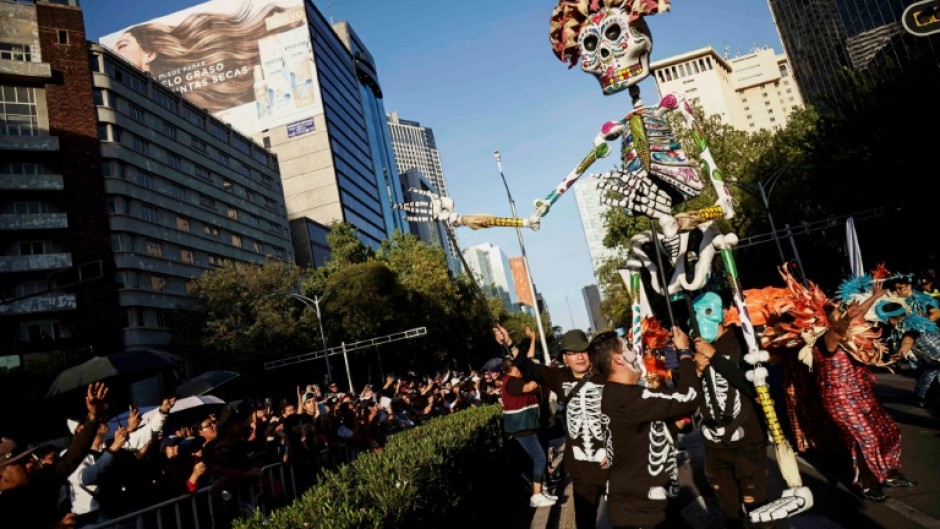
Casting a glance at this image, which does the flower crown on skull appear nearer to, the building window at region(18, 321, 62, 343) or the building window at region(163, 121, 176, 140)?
Answer: the building window at region(18, 321, 62, 343)

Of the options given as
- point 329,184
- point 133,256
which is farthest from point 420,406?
point 329,184

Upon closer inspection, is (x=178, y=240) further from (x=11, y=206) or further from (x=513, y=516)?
(x=513, y=516)

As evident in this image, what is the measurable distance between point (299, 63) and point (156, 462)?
78.5m

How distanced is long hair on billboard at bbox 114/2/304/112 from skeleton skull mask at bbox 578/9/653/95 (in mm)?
79875

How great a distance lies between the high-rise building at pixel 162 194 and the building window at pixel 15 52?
119 inches

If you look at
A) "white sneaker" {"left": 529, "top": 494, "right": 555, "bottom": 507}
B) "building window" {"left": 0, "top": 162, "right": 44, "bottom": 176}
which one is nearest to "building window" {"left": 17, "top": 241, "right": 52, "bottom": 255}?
"building window" {"left": 0, "top": 162, "right": 44, "bottom": 176}

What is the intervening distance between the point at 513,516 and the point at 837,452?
12.2 ft

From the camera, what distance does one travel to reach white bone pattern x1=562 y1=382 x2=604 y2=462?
14.8 ft

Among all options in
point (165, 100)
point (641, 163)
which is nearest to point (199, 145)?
point (165, 100)

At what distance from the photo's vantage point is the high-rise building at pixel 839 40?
1047 inches

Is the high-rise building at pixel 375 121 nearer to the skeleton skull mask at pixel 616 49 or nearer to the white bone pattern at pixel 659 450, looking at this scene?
the skeleton skull mask at pixel 616 49

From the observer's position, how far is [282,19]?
78375 millimetres

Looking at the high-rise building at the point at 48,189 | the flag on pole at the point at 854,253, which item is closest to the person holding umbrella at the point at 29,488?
the flag on pole at the point at 854,253

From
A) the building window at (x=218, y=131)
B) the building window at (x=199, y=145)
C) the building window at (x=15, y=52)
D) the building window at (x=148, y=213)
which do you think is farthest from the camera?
the building window at (x=218, y=131)
